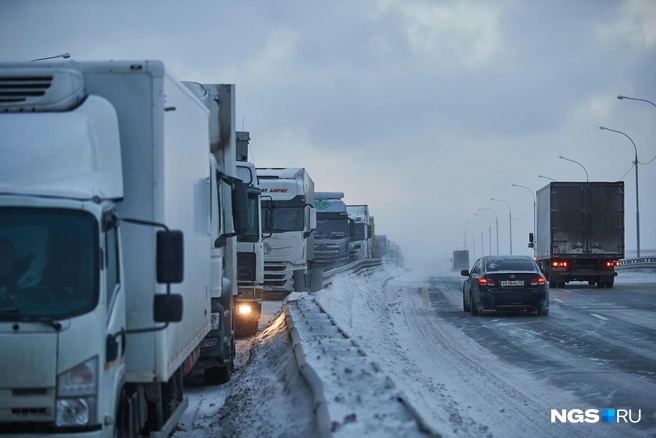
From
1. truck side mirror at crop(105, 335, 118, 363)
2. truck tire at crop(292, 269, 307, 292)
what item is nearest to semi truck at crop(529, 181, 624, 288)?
truck tire at crop(292, 269, 307, 292)

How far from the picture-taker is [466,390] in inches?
426

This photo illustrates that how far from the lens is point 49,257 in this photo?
5.82 m

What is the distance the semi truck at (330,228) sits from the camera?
3994 centimetres

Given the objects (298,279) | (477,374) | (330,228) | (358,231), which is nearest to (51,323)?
(477,374)

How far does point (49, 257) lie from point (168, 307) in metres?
0.88

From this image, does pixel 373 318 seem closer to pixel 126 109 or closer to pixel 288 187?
pixel 288 187

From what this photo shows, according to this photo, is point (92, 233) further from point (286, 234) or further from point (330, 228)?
point (330, 228)

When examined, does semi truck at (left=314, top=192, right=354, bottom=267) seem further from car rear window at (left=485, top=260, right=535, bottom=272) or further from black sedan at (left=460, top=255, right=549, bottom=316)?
black sedan at (left=460, top=255, right=549, bottom=316)

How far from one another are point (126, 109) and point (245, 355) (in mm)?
9209

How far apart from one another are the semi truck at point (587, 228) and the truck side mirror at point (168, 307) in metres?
31.5

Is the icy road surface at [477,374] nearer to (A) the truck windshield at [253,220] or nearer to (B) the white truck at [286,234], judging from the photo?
(B) the white truck at [286,234]

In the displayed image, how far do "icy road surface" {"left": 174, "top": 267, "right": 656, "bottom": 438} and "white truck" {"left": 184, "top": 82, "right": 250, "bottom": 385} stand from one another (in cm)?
43

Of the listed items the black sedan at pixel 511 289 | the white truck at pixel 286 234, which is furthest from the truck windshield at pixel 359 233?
the black sedan at pixel 511 289

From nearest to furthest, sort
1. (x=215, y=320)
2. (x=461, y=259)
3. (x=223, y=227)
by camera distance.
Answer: (x=223, y=227) → (x=215, y=320) → (x=461, y=259)
